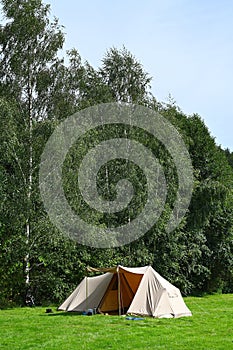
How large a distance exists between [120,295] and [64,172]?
5085mm

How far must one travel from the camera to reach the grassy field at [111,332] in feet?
31.0

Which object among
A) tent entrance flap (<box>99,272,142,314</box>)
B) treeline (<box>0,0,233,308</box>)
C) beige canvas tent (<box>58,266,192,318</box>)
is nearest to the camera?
Result: beige canvas tent (<box>58,266,192,318</box>)

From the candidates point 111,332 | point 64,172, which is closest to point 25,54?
point 64,172

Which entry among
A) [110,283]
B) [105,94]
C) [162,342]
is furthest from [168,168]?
[162,342]

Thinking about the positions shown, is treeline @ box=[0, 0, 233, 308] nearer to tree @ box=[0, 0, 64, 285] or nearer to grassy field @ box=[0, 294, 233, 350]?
tree @ box=[0, 0, 64, 285]

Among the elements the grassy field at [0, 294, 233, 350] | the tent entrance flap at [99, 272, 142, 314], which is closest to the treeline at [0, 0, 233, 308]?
the tent entrance flap at [99, 272, 142, 314]

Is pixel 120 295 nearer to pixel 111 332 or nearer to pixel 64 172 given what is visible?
pixel 111 332

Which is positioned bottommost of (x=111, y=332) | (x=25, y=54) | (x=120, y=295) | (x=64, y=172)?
(x=111, y=332)

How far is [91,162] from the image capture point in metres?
18.9

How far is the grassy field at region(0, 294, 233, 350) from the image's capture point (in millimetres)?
9461

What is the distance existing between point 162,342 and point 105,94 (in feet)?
44.0

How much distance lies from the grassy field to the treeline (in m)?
3.16

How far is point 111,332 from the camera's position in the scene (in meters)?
11.0

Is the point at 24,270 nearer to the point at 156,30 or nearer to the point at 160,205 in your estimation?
the point at 160,205
